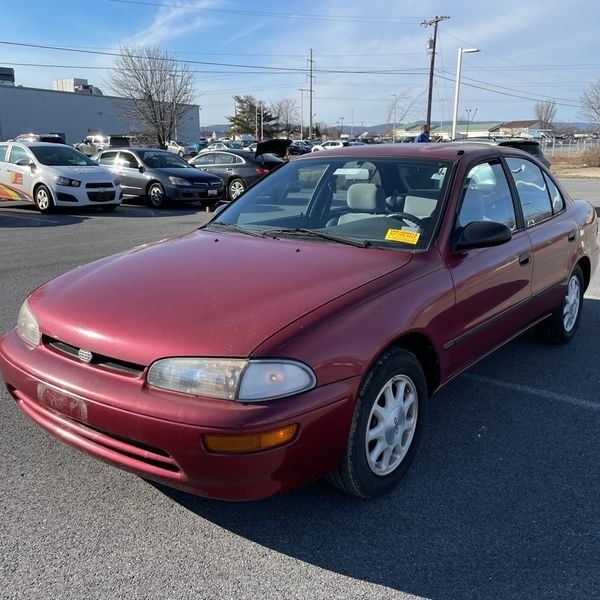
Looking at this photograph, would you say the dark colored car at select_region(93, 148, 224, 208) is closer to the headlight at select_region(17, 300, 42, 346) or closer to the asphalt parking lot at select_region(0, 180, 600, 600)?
the asphalt parking lot at select_region(0, 180, 600, 600)

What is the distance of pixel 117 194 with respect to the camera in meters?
13.9

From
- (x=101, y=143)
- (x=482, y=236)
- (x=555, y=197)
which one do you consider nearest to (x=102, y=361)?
(x=482, y=236)

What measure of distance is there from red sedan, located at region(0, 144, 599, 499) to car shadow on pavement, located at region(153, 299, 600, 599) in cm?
21

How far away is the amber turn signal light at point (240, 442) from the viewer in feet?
6.97

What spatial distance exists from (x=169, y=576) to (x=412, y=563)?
947 millimetres

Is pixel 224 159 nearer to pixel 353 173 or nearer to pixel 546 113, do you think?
pixel 353 173

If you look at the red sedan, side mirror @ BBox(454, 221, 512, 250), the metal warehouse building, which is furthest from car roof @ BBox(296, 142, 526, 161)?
the metal warehouse building

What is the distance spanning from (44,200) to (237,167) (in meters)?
5.59

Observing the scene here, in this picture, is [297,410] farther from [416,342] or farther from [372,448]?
[416,342]

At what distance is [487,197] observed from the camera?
372 centimetres

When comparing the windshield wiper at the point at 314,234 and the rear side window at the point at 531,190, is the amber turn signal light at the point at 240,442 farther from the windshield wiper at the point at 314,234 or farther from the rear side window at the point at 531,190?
the rear side window at the point at 531,190

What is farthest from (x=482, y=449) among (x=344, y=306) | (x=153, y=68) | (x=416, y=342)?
(x=153, y=68)

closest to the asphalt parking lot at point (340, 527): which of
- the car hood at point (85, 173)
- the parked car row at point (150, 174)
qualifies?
the parked car row at point (150, 174)

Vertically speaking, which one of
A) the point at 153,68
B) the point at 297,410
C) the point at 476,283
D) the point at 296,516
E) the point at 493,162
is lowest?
the point at 296,516
